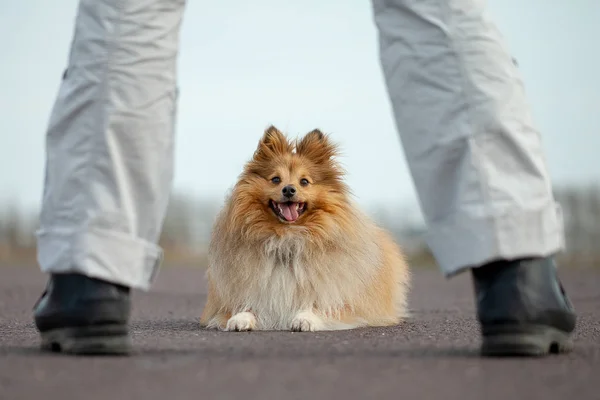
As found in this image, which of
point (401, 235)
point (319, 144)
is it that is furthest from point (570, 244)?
point (319, 144)

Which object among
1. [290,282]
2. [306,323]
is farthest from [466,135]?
[290,282]

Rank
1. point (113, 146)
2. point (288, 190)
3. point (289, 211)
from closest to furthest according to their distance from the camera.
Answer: point (113, 146) < point (288, 190) < point (289, 211)

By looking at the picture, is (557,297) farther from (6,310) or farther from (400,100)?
(6,310)

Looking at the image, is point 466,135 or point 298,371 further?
point 466,135

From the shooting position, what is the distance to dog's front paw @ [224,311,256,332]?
213 inches

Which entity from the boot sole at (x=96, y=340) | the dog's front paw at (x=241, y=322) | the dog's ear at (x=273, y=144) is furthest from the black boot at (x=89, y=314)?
the dog's ear at (x=273, y=144)

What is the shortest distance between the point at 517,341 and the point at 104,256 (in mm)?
1420

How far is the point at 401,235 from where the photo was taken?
29891 millimetres

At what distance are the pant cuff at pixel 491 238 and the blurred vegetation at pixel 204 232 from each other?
18.7 meters

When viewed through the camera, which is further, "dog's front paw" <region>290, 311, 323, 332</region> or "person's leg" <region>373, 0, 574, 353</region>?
"dog's front paw" <region>290, 311, 323, 332</region>

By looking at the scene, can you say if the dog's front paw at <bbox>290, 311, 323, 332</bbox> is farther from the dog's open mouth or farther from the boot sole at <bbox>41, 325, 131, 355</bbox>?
the boot sole at <bbox>41, 325, 131, 355</bbox>

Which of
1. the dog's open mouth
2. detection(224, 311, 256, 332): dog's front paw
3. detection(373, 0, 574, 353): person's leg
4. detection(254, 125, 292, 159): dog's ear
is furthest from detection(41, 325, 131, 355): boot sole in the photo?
detection(254, 125, 292, 159): dog's ear

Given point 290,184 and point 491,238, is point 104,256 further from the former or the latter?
point 290,184

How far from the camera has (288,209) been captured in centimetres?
625
